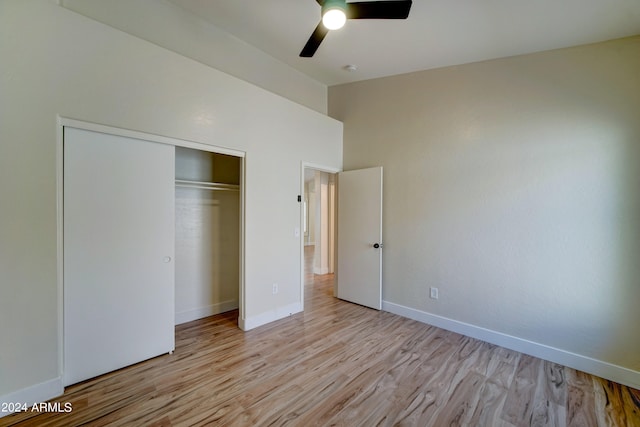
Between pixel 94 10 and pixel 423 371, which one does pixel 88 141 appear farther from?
pixel 423 371

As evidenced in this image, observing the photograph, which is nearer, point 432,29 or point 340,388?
point 340,388

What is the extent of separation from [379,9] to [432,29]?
108 centimetres

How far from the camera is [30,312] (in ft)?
6.23

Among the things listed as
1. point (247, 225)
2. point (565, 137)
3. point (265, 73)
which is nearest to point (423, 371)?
point (247, 225)

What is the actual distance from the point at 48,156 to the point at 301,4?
2.50 meters

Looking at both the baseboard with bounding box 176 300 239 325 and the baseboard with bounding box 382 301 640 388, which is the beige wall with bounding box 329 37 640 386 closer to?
the baseboard with bounding box 382 301 640 388

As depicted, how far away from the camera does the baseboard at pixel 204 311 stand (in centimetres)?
336

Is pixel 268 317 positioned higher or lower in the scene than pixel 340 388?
higher

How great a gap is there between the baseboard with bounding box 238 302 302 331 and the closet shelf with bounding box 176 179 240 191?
5.67 feet

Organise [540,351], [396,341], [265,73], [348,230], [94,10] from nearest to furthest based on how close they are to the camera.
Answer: [94,10], [540,351], [396,341], [265,73], [348,230]

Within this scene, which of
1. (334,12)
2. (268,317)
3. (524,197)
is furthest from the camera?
(268,317)

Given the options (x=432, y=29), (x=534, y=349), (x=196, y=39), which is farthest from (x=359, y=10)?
(x=534, y=349)

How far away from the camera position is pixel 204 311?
3.56 m

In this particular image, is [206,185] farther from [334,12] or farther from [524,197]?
[524,197]
